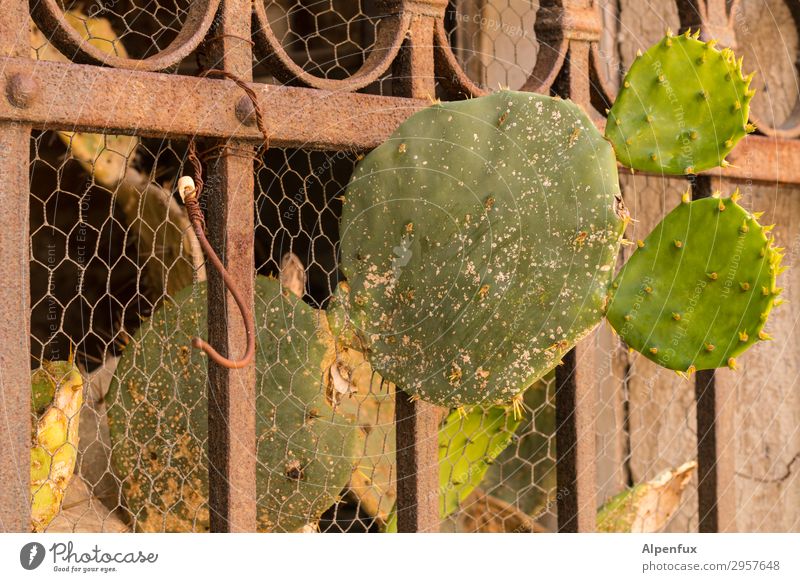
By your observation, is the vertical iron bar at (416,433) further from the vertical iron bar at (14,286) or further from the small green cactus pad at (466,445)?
the vertical iron bar at (14,286)

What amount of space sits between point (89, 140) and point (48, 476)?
0.50 m

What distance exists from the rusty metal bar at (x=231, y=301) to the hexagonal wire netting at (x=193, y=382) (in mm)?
42

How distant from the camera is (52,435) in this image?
1.04 metres

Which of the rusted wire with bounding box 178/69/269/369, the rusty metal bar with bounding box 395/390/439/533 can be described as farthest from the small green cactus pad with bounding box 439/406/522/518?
the rusted wire with bounding box 178/69/269/369

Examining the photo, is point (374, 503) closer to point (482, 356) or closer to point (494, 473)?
point (494, 473)

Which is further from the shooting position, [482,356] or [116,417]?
[116,417]

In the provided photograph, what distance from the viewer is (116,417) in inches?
45.0

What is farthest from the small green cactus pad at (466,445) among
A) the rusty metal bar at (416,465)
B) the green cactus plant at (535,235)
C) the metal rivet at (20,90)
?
the metal rivet at (20,90)

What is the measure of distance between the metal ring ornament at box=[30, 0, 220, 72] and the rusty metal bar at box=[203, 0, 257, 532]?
0.02 m

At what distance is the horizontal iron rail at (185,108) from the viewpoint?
0.91m

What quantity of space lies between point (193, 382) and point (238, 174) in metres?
0.25

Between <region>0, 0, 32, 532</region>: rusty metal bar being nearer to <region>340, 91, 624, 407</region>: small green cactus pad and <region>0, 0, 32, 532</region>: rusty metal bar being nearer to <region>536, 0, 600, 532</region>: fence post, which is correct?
<region>340, 91, 624, 407</region>: small green cactus pad

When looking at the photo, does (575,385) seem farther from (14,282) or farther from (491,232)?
(14,282)
